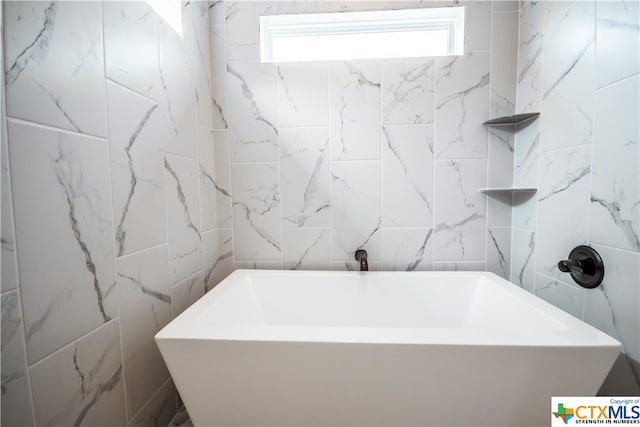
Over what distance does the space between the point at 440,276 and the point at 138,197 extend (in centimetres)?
135

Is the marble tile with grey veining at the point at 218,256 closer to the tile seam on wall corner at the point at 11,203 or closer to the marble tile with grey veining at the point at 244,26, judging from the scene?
the tile seam on wall corner at the point at 11,203

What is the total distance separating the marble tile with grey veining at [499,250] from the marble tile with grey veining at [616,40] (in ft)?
2.43

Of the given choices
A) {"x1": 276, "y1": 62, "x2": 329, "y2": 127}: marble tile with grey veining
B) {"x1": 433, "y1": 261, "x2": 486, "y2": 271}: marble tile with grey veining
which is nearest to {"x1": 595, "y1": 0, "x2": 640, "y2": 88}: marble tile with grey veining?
{"x1": 433, "y1": 261, "x2": 486, "y2": 271}: marble tile with grey veining

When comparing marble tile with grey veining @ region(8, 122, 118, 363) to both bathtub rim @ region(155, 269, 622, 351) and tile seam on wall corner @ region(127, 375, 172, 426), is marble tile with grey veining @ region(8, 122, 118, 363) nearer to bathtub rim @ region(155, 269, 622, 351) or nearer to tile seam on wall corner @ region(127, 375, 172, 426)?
bathtub rim @ region(155, 269, 622, 351)

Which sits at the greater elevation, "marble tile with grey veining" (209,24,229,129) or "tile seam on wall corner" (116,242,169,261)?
"marble tile with grey veining" (209,24,229,129)

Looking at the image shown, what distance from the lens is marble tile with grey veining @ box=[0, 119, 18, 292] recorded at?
0.53m

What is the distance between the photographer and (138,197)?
2.98ft

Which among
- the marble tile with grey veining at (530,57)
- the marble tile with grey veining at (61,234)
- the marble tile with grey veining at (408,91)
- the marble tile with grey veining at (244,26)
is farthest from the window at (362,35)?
the marble tile with grey veining at (61,234)

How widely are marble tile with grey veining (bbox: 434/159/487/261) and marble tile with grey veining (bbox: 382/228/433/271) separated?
5 cm

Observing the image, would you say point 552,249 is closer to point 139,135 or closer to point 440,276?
point 440,276

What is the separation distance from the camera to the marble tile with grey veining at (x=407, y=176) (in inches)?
55.1

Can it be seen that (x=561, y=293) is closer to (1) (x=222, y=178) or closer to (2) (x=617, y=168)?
(2) (x=617, y=168)

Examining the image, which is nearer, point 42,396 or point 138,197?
point 42,396

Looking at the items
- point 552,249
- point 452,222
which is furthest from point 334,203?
point 552,249
